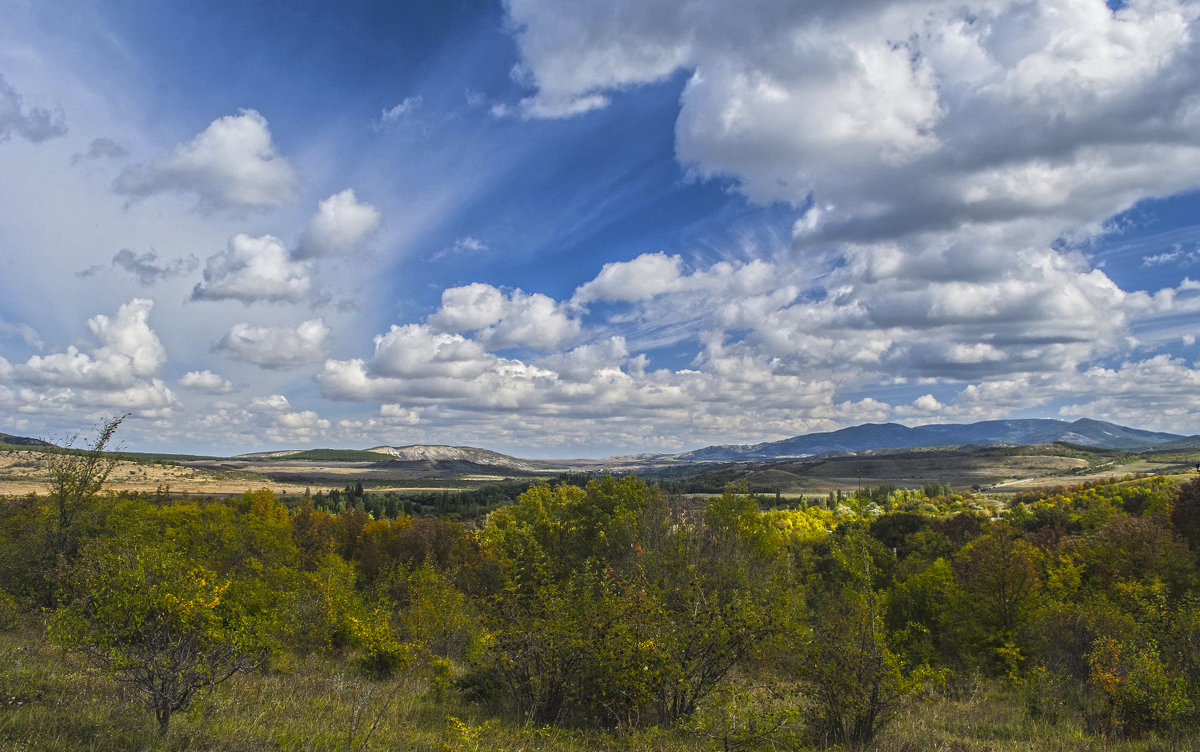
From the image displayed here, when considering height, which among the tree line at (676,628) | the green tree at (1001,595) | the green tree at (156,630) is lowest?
the green tree at (1001,595)

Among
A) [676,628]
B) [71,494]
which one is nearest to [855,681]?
[676,628]

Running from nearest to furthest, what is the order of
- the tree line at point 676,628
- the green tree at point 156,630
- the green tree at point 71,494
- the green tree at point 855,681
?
the green tree at point 156,630 → the tree line at point 676,628 → the green tree at point 855,681 → the green tree at point 71,494

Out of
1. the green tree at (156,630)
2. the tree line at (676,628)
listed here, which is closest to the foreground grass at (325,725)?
the tree line at (676,628)

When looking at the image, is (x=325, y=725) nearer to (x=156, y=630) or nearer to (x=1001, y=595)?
(x=156, y=630)

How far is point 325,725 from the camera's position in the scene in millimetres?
11367

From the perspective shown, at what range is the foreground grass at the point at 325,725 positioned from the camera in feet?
30.7

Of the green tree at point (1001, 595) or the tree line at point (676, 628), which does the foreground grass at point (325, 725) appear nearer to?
the tree line at point (676, 628)

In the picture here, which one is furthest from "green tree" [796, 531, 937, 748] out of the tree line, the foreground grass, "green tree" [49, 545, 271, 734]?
"green tree" [49, 545, 271, 734]

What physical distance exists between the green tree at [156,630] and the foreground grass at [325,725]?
75 cm

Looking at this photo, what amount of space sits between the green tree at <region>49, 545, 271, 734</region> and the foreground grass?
0.75 meters

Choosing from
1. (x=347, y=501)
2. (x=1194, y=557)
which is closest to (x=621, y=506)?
(x=1194, y=557)

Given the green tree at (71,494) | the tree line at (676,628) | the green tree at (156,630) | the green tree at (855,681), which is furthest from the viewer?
the green tree at (71,494)

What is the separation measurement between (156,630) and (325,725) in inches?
144

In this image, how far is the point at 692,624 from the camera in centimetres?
1356
